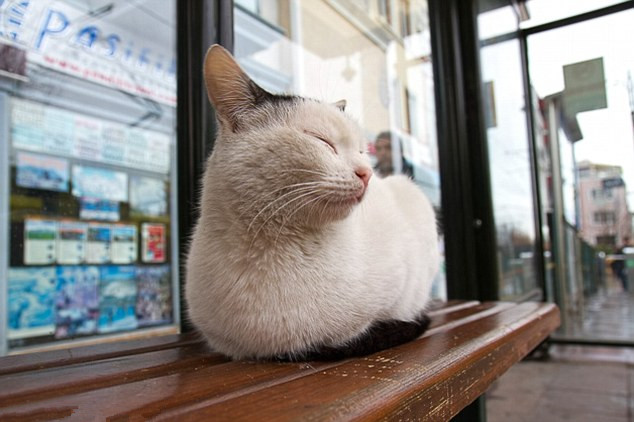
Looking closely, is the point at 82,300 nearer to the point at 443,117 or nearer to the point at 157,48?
the point at 157,48

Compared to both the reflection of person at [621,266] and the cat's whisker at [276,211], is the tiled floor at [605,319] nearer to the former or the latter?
the reflection of person at [621,266]

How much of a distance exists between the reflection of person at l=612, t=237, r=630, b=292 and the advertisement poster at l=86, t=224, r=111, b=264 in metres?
2.92

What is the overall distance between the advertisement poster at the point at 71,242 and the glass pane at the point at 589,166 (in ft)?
8.74

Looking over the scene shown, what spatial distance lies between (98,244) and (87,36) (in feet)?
3.36

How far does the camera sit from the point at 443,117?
7.68 ft

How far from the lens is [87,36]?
218 centimetres

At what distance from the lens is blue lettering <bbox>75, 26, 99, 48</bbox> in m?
2.13

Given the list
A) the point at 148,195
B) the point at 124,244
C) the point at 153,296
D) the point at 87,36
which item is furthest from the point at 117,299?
the point at 87,36

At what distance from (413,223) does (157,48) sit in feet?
5.49

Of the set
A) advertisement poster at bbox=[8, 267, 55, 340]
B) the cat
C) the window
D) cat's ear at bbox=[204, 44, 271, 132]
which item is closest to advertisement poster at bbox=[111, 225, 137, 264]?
advertisement poster at bbox=[8, 267, 55, 340]

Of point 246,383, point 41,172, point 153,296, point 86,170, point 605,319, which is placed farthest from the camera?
point 605,319

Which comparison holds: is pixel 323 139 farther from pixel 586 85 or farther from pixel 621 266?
pixel 621 266

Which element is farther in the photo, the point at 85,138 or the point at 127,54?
the point at 127,54

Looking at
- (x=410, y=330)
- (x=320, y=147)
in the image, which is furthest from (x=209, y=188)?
(x=410, y=330)
